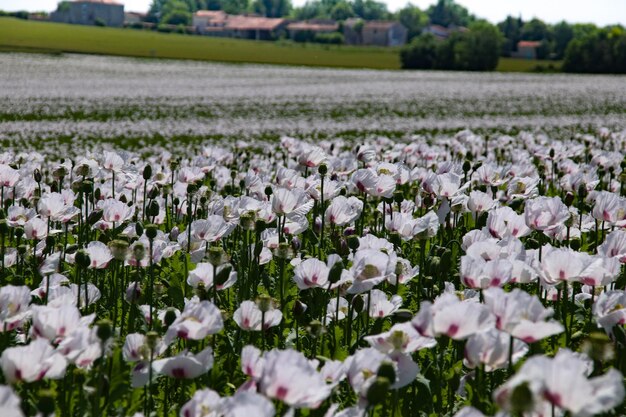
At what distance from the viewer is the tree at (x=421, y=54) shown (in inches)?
3214

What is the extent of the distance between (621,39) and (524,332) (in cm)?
8752

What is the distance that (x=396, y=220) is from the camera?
4.39m

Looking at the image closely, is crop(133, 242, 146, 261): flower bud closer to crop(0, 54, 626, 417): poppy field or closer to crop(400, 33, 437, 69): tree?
crop(0, 54, 626, 417): poppy field

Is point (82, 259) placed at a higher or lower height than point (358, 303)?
higher

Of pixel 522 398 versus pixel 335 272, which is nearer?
pixel 522 398

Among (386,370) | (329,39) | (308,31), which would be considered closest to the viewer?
(386,370)

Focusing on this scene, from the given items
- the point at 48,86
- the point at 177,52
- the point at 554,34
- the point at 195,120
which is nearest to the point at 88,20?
the point at 554,34

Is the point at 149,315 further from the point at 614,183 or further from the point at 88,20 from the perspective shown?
the point at 88,20

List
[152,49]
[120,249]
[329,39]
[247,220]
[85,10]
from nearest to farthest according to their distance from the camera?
[120,249]
[247,220]
[152,49]
[329,39]
[85,10]

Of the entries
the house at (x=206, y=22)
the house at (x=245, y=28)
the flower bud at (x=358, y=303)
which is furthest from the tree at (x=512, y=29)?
the flower bud at (x=358, y=303)

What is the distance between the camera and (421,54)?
268 feet

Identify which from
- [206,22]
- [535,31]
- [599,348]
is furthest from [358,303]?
[206,22]

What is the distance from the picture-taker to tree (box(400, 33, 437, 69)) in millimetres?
81625

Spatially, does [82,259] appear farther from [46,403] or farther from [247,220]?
[46,403]
